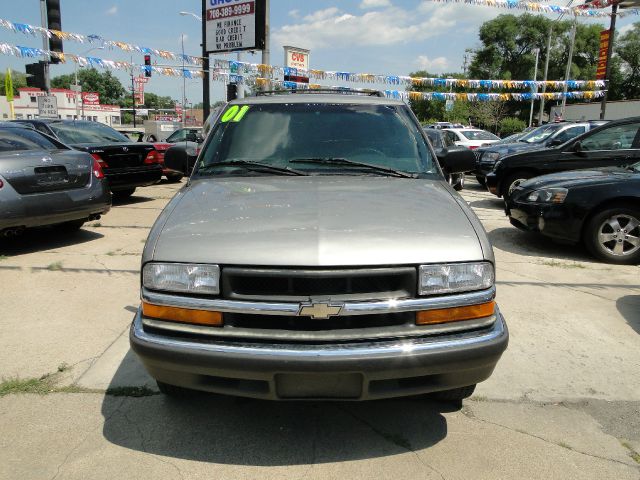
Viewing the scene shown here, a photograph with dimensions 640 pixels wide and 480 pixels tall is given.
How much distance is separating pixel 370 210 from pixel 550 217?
4.51m

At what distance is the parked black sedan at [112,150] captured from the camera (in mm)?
8977

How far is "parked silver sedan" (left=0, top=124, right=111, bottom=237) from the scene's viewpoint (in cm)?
576

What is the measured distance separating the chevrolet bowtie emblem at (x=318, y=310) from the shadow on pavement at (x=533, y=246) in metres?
5.01

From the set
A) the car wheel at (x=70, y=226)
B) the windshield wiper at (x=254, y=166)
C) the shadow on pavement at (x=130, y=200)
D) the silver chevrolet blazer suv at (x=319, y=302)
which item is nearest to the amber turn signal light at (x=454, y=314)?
the silver chevrolet blazer suv at (x=319, y=302)

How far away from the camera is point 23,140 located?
6.47m

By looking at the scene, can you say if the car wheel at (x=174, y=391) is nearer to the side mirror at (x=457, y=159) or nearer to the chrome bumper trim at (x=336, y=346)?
the chrome bumper trim at (x=336, y=346)

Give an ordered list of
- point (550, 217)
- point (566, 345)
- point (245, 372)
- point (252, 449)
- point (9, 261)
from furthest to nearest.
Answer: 1. point (550, 217)
2. point (9, 261)
3. point (566, 345)
4. point (252, 449)
5. point (245, 372)

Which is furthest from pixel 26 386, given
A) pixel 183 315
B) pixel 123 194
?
pixel 123 194

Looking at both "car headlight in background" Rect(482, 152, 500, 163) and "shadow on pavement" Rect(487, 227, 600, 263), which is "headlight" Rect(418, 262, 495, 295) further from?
"car headlight in background" Rect(482, 152, 500, 163)

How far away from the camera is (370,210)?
256 centimetres

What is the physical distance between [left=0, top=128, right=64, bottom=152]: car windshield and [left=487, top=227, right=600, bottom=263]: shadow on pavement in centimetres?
612

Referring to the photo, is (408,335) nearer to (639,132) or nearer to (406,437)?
(406,437)

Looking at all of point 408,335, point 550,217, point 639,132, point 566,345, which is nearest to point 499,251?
point 550,217

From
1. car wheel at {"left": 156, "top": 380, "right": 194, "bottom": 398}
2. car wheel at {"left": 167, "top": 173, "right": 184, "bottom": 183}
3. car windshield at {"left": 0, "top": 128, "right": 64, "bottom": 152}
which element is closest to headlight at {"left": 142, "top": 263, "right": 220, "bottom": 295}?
car wheel at {"left": 156, "top": 380, "right": 194, "bottom": 398}
